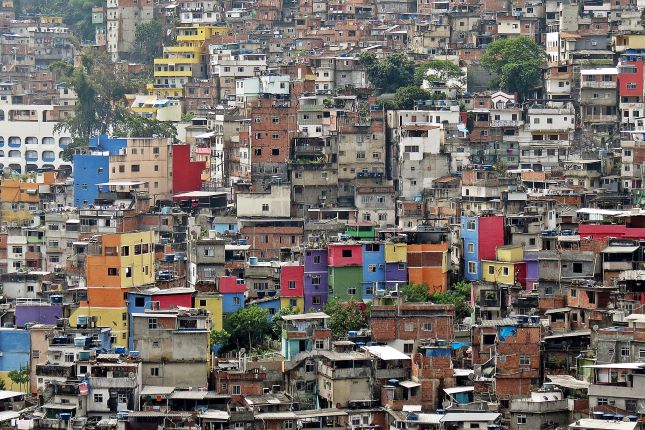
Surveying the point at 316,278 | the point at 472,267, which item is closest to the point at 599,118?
the point at 472,267

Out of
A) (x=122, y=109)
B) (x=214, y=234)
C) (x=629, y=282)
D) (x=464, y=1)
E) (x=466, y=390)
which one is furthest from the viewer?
(x=464, y=1)

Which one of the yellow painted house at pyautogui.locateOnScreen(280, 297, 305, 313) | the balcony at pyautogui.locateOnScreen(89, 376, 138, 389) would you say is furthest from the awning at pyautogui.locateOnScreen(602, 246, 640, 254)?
the balcony at pyautogui.locateOnScreen(89, 376, 138, 389)

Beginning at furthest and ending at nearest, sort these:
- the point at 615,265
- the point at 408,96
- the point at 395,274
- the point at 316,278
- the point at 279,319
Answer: the point at 408,96 < the point at 395,274 < the point at 316,278 < the point at 279,319 < the point at 615,265

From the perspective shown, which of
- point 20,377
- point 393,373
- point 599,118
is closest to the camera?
point 393,373

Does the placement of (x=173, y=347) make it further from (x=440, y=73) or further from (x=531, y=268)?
(x=440, y=73)

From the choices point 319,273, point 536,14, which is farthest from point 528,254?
point 536,14

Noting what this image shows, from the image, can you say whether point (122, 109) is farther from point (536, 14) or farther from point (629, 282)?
point (629, 282)
